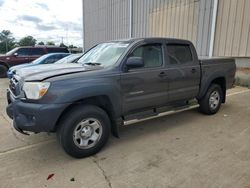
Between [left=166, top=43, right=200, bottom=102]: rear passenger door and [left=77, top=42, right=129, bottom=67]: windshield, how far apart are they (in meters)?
1.04

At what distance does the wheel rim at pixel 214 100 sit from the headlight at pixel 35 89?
3.97m

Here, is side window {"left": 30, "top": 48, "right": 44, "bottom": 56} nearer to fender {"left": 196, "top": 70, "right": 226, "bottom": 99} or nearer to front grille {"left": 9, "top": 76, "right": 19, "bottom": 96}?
front grille {"left": 9, "top": 76, "right": 19, "bottom": 96}

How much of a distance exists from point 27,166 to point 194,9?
36.6ft

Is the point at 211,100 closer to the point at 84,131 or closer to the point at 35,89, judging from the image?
the point at 84,131

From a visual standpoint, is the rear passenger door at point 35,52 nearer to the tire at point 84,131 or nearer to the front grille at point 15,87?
the front grille at point 15,87

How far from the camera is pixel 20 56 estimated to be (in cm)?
1455

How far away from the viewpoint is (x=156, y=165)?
3.26m

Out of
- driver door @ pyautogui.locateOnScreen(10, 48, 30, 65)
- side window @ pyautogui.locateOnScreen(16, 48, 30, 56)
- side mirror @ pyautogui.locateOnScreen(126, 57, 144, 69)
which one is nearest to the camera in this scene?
side mirror @ pyautogui.locateOnScreen(126, 57, 144, 69)

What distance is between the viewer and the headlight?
10.2 ft

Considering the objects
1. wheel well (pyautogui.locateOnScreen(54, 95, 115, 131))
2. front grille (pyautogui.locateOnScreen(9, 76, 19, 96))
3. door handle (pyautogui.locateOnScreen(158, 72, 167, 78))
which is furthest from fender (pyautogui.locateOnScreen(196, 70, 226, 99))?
front grille (pyautogui.locateOnScreen(9, 76, 19, 96))

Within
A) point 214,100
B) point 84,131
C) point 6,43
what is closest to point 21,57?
point 214,100

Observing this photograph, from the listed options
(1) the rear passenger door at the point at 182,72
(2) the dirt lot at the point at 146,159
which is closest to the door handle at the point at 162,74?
(1) the rear passenger door at the point at 182,72

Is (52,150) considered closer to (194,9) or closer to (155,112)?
(155,112)

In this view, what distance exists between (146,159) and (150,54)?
1.98m
